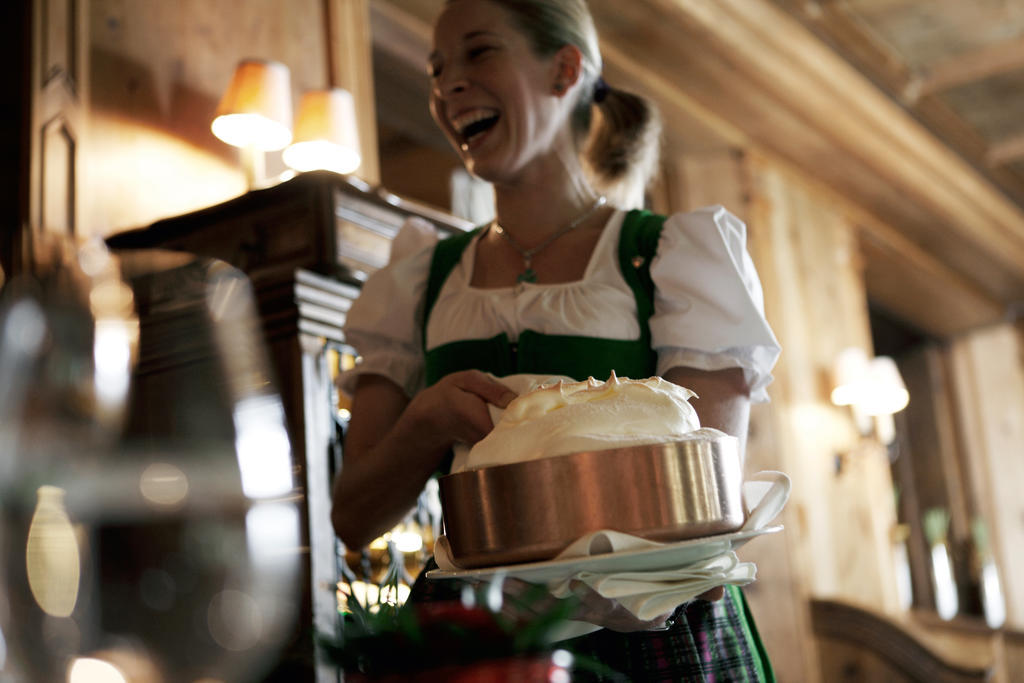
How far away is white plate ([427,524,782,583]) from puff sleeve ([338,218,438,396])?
570 millimetres

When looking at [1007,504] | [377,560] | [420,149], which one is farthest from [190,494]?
[1007,504]

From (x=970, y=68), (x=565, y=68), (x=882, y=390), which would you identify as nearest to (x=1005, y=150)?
(x=970, y=68)

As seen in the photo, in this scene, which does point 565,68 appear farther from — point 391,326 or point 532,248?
point 391,326

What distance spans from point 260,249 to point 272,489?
0.42 m

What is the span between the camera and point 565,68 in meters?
1.38

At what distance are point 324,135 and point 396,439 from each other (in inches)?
61.3

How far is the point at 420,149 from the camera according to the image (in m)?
5.42

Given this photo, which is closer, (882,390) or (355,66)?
(355,66)

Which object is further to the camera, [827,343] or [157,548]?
[827,343]

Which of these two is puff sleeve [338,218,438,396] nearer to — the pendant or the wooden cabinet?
the pendant

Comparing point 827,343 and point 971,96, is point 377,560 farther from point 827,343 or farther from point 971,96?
point 971,96

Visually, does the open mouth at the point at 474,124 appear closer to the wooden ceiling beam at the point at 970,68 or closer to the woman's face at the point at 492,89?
the woman's face at the point at 492,89

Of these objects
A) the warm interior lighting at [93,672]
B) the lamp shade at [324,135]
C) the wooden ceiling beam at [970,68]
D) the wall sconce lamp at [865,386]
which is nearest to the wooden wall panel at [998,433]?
the wall sconce lamp at [865,386]

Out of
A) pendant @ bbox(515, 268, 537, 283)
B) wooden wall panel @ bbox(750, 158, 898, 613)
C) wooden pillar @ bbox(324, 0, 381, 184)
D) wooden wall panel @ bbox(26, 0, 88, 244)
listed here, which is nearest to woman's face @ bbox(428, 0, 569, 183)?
pendant @ bbox(515, 268, 537, 283)
